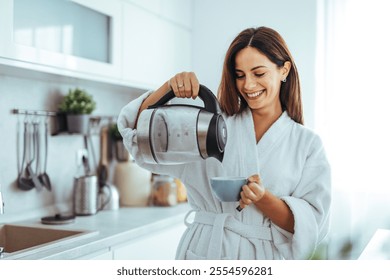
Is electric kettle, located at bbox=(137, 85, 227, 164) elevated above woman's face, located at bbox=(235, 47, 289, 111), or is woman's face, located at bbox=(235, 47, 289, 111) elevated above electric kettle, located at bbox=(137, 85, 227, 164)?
woman's face, located at bbox=(235, 47, 289, 111)

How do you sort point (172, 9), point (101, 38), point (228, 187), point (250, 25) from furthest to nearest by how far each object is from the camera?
point (101, 38), point (172, 9), point (250, 25), point (228, 187)

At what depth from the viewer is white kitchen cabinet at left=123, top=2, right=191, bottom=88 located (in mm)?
1388

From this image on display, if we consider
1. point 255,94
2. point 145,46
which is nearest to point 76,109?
point 145,46

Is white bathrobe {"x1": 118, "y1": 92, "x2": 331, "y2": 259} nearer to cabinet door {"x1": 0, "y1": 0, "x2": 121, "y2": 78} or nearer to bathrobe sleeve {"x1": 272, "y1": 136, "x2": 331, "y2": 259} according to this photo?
bathrobe sleeve {"x1": 272, "y1": 136, "x2": 331, "y2": 259}

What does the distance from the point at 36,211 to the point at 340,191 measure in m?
0.88

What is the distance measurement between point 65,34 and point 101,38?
112 millimetres

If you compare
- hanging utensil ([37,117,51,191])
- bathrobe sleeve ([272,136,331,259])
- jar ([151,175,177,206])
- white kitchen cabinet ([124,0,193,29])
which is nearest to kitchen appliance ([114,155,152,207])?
jar ([151,175,177,206])

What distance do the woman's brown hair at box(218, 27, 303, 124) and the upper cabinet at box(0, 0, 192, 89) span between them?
9.8 inches

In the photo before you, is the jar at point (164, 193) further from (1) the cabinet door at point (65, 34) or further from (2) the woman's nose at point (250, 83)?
(2) the woman's nose at point (250, 83)

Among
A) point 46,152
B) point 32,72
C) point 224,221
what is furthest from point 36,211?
point 224,221

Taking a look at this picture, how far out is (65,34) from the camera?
1.34 metres

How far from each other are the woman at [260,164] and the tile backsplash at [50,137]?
2.02ft

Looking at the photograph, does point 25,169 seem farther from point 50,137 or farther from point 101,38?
point 101,38
